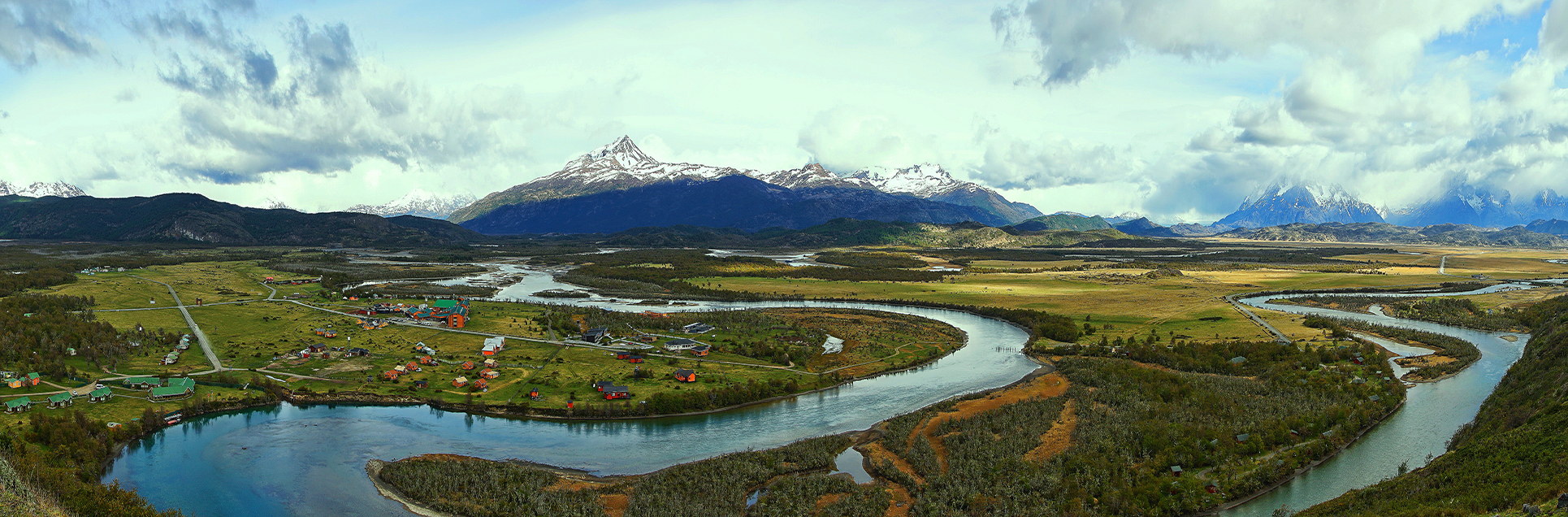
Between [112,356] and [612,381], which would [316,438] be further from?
[112,356]

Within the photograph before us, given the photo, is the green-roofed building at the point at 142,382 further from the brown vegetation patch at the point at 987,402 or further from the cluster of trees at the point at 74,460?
the brown vegetation patch at the point at 987,402

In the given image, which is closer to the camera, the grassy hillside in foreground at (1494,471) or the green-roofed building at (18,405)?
the grassy hillside in foreground at (1494,471)

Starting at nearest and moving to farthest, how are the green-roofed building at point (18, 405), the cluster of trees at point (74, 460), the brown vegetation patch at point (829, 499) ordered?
1. the cluster of trees at point (74, 460)
2. the brown vegetation patch at point (829, 499)
3. the green-roofed building at point (18, 405)

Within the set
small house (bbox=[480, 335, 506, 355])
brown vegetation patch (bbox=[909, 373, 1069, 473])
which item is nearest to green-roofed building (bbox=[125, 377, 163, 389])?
small house (bbox=[480, 335, 506, 355])

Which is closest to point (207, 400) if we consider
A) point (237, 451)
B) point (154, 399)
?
point (154, 399)

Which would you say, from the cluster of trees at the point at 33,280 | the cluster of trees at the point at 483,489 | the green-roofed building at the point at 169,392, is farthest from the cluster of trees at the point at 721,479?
the cluster of trees at the point at 33,280

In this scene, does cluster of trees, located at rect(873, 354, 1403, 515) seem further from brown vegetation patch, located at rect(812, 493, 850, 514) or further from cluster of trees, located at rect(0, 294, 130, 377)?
cluster of trees, located at rect(0, 294, 130, 377)
